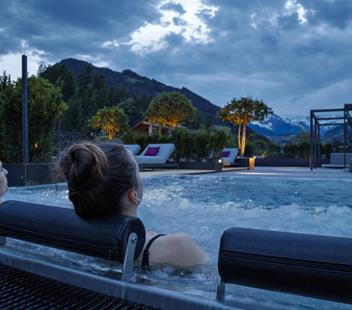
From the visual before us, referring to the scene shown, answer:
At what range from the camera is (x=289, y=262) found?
0.89 meters

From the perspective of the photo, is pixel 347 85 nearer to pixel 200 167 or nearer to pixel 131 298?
pixel 200 167

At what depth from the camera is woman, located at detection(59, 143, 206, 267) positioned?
3.99ft

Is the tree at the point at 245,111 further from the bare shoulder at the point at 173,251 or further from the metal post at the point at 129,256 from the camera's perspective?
the metal post at the point at 129,256

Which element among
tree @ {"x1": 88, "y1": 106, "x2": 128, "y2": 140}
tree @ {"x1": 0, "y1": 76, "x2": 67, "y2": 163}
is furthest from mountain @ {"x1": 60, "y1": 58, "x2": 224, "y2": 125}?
tree @ {"x1": 0, "y1": 76, "x2": 67, "y2": 163}

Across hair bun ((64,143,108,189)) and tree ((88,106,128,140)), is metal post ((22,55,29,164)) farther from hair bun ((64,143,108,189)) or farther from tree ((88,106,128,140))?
tree ((88,106,128,140))

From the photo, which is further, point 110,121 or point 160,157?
point 110,121

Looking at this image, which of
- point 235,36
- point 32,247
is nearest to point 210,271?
point 32,247

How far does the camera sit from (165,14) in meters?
17.0

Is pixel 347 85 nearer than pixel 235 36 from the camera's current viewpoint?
No

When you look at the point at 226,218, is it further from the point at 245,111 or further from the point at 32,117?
the point at 245,111

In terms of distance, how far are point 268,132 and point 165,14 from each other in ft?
69.2

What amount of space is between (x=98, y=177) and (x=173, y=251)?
1.38ft

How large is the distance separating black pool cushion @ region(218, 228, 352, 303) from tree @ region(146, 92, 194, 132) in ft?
90.6

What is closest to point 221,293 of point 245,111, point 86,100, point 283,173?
point 283,173
